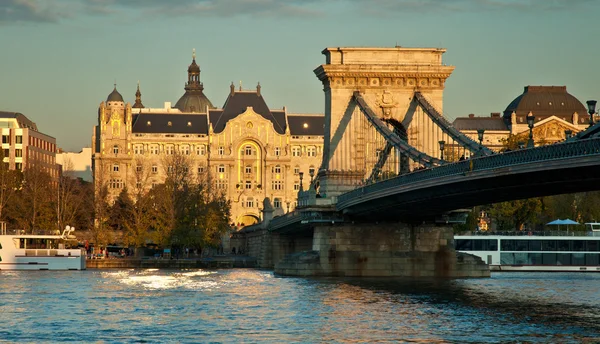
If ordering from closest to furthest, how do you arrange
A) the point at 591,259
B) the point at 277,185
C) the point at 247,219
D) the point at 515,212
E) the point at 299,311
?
the point at 299,311 → the point at 591,259 → the point at 515,212 → the point at 247,219 → the point at 277,185

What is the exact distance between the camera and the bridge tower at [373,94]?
80.1 metres

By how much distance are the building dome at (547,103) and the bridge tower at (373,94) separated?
90161 mm

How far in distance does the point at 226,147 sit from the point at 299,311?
137692mm

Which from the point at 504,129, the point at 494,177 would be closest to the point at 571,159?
the point at 494,177

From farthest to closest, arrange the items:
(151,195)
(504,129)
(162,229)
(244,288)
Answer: (504,129), (151,195), (162,229), (244,288)

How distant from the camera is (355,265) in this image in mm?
76875

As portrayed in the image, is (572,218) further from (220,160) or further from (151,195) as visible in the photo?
(220,160)

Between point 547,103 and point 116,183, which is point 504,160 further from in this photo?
point 116,183

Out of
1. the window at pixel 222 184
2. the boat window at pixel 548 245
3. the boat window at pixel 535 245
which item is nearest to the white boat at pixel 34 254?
the boat window at pixel 535 245

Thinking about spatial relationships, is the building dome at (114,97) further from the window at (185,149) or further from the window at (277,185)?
the window at (277,185)

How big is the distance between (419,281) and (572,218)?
1901 inches

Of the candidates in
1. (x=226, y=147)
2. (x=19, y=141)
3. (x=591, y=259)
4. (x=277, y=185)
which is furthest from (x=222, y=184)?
(x=591, y=259)

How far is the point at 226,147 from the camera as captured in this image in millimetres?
189125

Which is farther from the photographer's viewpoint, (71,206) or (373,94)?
(71,206)
